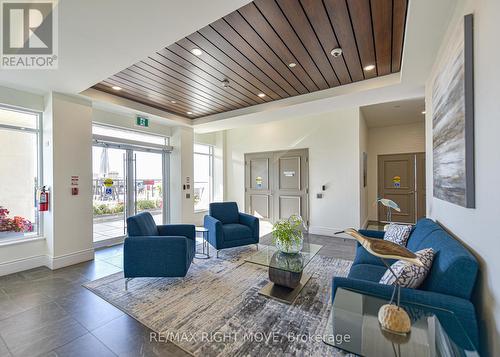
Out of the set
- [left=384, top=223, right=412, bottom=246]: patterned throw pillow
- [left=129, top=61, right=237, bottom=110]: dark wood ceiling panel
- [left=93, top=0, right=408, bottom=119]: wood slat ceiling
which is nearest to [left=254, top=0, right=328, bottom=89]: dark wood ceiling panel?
[left=93, top=0, right=408, bottom=119]: wood slat ceiling

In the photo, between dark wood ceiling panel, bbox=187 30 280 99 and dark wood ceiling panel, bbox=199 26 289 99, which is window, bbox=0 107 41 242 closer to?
dark wood ceiling panel, bbox=187 30 280 99

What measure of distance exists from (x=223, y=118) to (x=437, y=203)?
3.98m

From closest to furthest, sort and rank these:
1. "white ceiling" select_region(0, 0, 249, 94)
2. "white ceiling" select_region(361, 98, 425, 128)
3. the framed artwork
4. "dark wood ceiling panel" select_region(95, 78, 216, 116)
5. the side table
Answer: the framed artwork → "white ceiling" select_region(0, 0, 249, 94) → "dark wood ceiling panel" select_region(95, 78, 216, 116) → the side table → "white ceiling" select_region(361, 98, 425, 128)

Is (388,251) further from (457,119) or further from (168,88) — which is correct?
(168,88)

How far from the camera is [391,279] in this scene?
1.63 meters

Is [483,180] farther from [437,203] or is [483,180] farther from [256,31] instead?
[256,31]

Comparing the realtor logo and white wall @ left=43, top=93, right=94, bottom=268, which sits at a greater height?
the realtor logo

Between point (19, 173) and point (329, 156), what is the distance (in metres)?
5.75

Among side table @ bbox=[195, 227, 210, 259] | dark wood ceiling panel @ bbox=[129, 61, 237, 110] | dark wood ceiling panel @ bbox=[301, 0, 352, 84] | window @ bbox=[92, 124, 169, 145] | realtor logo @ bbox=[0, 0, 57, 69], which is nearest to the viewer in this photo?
realtor logo @ bbox=[0, 0, 57, 69]

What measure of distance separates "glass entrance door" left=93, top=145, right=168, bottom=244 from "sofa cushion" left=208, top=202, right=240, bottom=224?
1.79 m

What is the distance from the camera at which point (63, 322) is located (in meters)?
2.11

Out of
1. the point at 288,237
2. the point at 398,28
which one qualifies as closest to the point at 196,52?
the point at 398,28

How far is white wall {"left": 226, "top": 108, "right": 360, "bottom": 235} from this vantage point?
498cm

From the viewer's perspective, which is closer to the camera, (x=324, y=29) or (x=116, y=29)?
(x=116, y=29)
